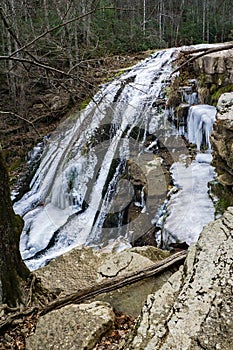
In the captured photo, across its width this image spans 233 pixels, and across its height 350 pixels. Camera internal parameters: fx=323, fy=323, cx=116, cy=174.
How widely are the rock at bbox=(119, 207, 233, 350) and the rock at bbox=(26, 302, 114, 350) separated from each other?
0.82 meters

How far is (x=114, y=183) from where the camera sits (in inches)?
303

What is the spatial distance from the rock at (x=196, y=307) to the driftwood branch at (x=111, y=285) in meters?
1.54

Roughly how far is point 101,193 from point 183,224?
108 inches

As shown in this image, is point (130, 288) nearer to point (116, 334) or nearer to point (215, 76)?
point (116, 334)

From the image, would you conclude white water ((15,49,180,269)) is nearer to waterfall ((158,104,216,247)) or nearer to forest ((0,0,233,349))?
forest ((0,0,233,349))

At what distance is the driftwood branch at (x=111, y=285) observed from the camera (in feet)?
9.55

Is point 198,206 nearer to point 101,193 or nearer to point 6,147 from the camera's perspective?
point 101,193

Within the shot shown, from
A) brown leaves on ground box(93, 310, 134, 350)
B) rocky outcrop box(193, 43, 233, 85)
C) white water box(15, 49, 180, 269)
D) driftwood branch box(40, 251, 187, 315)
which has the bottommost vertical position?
white water box(15, 49, 180, 269)

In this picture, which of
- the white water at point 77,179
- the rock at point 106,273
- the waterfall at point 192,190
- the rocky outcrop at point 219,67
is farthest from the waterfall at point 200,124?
the rock at point 106,273

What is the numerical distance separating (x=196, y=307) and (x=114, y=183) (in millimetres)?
6338

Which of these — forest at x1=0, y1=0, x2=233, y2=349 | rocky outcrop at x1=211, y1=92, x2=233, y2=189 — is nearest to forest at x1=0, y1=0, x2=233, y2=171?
forest at x1=0, y1=0, x2=233, y2=349

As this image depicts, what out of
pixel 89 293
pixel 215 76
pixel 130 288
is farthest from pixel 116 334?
pixel 215 76

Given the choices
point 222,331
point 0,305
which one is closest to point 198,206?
point 0,305

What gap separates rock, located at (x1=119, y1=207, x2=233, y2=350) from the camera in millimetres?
1256
